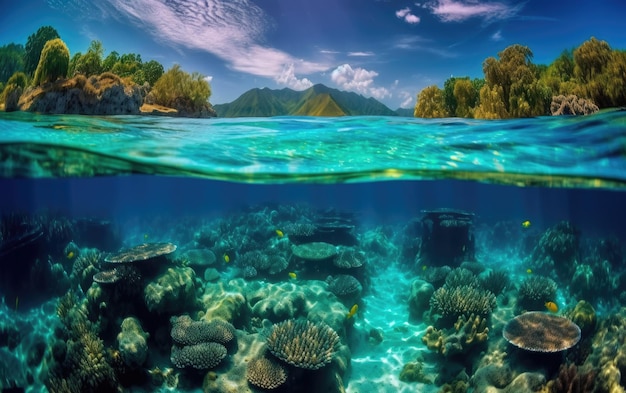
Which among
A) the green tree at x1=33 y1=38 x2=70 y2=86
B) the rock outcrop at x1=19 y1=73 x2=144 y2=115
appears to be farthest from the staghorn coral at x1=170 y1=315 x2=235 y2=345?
the green tree at x1=33 y1=38 x2=70 y2=86

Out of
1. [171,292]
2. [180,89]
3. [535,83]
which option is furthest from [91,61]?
[535,83]

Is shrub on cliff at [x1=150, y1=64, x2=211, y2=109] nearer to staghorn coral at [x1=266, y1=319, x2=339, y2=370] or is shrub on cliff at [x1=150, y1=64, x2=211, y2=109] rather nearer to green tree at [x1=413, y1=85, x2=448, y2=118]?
green tree at [x1=413, y1=85, x2=448, y2=118]

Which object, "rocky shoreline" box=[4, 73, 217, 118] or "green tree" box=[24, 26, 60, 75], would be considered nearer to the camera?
"green tree" box=[24, 26, 60, 75]

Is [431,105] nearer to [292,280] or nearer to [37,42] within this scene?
[292,280]

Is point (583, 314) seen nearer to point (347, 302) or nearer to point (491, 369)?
point (491, 369)

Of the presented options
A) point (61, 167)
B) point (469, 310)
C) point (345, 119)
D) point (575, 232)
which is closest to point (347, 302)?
point (469, 310)

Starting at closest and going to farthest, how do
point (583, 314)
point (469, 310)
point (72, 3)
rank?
point (72, 3) → point (583, 314) → point (469, 310)

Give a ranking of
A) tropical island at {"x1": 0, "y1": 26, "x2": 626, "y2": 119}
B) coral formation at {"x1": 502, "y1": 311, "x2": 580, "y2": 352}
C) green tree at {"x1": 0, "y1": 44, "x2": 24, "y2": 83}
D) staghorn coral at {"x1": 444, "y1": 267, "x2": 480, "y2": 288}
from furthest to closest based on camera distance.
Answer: staghorn coral at {"x1": 444, "y1": 267, "x2": 480, "y2": 288}
green tree at {"x1": 0, "y1": 44, "x2": 24, "y2": 83}
tropical island at {"x1": 0, "y1": 26, "x2": 626, "y2": 119}
coral formation at {"x1": 502, "y1": 311, "x2": 580, "y2": 352}

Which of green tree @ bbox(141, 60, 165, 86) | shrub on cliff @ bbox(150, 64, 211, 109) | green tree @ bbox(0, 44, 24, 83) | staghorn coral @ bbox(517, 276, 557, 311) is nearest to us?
green tree @ bbox(0, 44, 24, 83)
